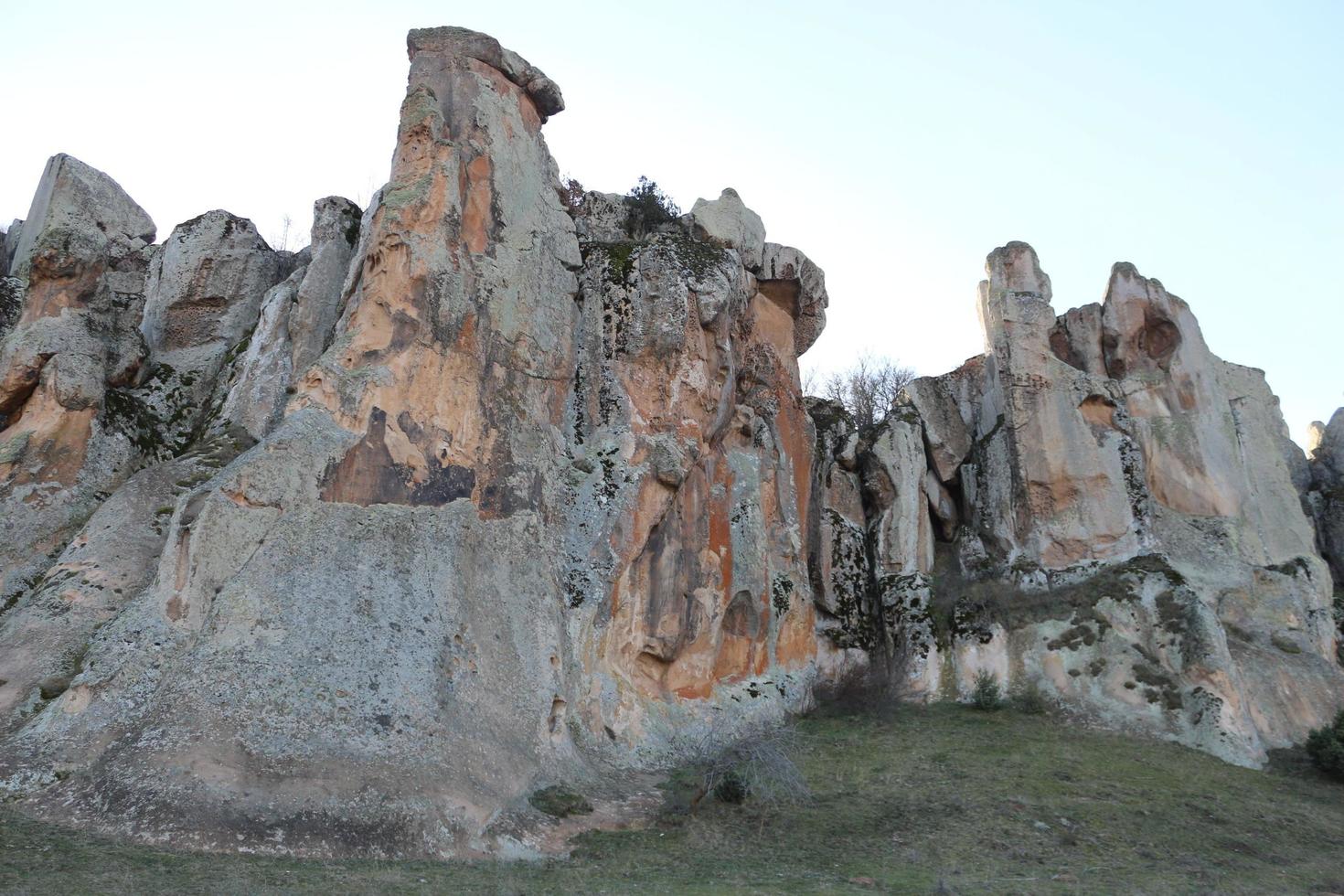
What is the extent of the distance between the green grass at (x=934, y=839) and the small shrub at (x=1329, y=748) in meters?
0.27

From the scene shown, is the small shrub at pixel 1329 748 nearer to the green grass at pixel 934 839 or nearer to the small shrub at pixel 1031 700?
the green grass at pixel 934 839

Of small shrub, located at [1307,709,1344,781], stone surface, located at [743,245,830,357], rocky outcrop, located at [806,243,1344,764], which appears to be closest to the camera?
small shrub, located at [1307,709,1344,781]

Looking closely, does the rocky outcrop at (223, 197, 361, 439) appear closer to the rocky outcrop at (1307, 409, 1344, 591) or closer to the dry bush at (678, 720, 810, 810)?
the dry bush at (678, 720, 810, 810)

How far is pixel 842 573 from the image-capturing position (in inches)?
933

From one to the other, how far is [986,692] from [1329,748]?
224 inches

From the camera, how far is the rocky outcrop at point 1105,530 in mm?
20469

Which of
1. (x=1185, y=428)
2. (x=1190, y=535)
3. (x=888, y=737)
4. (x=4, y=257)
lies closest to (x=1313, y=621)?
(x=1190, y=535)

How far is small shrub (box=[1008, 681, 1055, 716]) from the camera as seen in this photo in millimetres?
20188

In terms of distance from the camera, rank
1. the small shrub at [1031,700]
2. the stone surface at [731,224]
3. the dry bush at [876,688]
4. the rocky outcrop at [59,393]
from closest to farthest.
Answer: the rocky outcrop at [59,393]
the small shrub at [1031,700]
the dry bush at [876,688]
the stone surface at [731,224]

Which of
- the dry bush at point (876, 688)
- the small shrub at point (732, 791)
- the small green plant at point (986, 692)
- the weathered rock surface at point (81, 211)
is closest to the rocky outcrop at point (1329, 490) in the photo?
the small green plant at point (986, 692)

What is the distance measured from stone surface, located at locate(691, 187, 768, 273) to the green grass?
10.2m

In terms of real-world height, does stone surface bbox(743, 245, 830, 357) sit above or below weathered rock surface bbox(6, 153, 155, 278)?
above

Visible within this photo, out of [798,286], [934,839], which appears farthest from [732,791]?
[798,286]

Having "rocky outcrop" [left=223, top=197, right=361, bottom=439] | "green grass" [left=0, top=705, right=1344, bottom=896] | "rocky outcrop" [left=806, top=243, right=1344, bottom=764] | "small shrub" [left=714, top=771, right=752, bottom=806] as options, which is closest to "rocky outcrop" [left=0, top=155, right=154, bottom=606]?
"rocky outcrop" [left=223, top=197, right=361, bottom=439]
